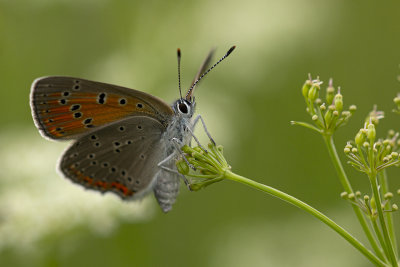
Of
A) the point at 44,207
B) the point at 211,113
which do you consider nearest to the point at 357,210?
the point at 44,207

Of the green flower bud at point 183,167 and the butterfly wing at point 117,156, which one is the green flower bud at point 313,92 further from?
the butterfly wing at point 117,156

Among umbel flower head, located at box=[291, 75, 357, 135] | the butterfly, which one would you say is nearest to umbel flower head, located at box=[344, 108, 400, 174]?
umbel flower head, located at box=[291, 75, 357, 135]

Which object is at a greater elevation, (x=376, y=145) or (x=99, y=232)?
(x=376, y=145)

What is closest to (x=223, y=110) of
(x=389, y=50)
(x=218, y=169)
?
(x=389, y=50)

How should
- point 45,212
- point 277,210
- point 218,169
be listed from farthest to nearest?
point 277,210, point 45,212, point 218,169

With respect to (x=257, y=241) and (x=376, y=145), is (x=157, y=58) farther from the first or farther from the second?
(x=376, y=145)

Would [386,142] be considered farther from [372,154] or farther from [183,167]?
[183,167]
